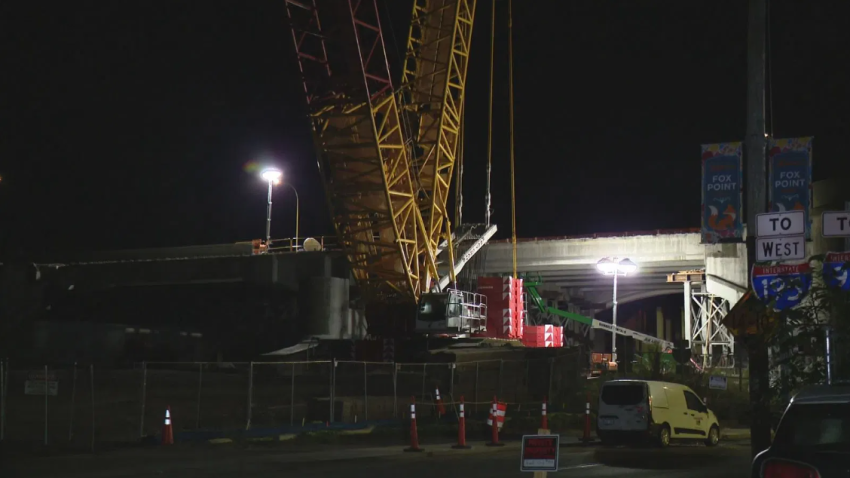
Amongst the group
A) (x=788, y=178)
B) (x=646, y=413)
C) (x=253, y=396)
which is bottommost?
(x=253, y=396)

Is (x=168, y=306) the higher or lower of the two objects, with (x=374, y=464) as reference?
higher

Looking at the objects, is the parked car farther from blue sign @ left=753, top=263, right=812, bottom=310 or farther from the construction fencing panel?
the construction fencing panel

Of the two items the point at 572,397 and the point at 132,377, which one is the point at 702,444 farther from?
the point at 132,377

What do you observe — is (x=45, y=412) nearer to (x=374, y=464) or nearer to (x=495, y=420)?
(x=374, y=464)

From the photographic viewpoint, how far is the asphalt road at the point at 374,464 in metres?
17.2

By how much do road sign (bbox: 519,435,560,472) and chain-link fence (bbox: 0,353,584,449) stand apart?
1419cm

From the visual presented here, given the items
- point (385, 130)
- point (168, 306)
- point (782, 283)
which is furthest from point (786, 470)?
point (168, 306)

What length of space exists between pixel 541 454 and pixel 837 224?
582 cm

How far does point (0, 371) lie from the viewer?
74.1 feet

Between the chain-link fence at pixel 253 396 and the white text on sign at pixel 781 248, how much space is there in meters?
14.8

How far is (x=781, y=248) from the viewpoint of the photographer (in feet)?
40.5

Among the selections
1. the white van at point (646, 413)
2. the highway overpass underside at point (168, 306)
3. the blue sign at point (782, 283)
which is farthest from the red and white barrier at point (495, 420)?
the highway overpass underside at point (168, 306)

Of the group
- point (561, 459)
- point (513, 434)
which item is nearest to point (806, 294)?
point (561, 459)

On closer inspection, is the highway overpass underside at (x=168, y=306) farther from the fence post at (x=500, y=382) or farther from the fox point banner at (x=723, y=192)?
the fox point banner at (x=723, y=192)
